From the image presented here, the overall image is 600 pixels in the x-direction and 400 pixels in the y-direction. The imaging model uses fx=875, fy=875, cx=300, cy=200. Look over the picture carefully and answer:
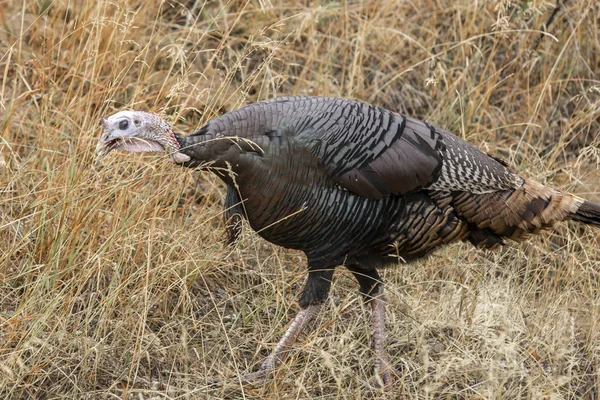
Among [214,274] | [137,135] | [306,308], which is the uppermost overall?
[137,135]

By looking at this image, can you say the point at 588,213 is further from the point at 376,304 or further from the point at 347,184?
the point at 347,184

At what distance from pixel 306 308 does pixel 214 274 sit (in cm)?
65

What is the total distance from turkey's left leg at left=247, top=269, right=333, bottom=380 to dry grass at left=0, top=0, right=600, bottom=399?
0.09 meters

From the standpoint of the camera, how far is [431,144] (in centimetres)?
378

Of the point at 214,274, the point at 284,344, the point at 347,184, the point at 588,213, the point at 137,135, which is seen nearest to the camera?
the point at 137,135

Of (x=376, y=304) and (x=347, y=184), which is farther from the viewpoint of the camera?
(x=376, y=304)

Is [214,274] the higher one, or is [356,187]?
[356,187]

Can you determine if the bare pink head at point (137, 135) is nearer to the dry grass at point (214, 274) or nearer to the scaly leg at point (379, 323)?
the dry grass at point (214, 274)

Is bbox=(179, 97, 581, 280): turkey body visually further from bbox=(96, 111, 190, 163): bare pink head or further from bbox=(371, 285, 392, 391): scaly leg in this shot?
bbox=(371, 285, 392, 391): scaly leg

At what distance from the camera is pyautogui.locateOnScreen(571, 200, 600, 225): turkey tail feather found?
12.9 ft

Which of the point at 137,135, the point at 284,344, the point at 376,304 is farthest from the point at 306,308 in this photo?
the point at 137,135

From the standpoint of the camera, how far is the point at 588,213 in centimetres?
395

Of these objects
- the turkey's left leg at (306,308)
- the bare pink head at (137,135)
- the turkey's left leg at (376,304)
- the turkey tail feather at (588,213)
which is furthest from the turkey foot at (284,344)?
the turkey tail feather at (588,213)

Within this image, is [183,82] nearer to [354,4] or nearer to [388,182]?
[388,182]
